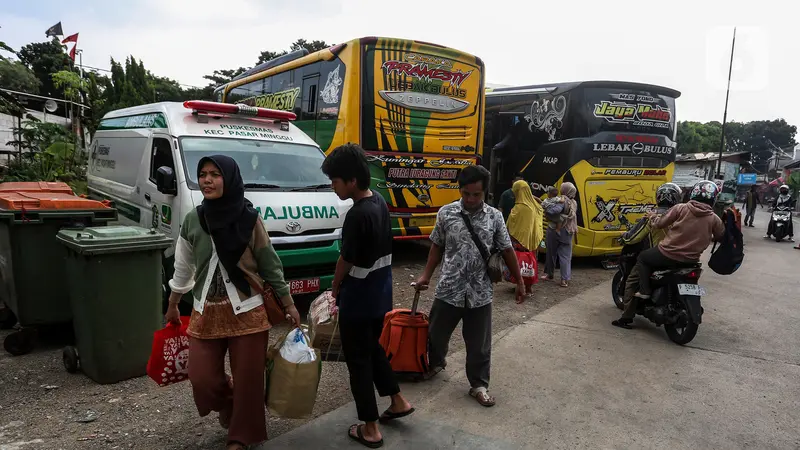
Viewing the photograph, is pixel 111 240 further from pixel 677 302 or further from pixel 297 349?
pixel 677 302

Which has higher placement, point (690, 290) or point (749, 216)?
point (690, 290)

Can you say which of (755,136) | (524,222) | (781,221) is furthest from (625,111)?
(755,136)

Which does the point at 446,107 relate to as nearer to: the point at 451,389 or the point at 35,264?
the point at 451,389

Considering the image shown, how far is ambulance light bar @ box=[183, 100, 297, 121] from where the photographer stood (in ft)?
18.0

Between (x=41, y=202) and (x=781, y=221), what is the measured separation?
17193 mm

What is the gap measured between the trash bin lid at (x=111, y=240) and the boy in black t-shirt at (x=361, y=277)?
1.63 meters

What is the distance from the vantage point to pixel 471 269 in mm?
3475

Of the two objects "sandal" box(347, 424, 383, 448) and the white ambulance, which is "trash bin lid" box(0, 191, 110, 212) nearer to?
the white ambulance

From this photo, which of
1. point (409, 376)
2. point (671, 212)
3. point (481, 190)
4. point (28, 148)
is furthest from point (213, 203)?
point (28, 148)

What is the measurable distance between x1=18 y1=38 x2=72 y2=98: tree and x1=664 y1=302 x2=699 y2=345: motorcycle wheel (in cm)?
3710

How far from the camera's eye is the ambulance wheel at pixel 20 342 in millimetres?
4004

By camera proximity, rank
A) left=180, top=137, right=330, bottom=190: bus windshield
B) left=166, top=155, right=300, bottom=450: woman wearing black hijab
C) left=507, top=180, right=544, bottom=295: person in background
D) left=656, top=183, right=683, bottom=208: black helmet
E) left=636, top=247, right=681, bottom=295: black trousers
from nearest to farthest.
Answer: left=166, top=155, right=300, bottom=450: woman wearing black hijab → left=636, top=247, right=681, bottom=295: black trousers → left=180, top=137, right=330, bottom=190: bus windshield → left=656, top=183, right=683, bottom=208: black helmet → left=507, top=180, right=544, bottom=295: person in background

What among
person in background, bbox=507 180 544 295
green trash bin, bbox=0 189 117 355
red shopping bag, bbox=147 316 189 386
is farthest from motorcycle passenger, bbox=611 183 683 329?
green trash bin, bbox=0 189 117 355

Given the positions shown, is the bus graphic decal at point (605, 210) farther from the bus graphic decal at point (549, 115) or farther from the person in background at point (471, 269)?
the person in background at point (471, 269)
